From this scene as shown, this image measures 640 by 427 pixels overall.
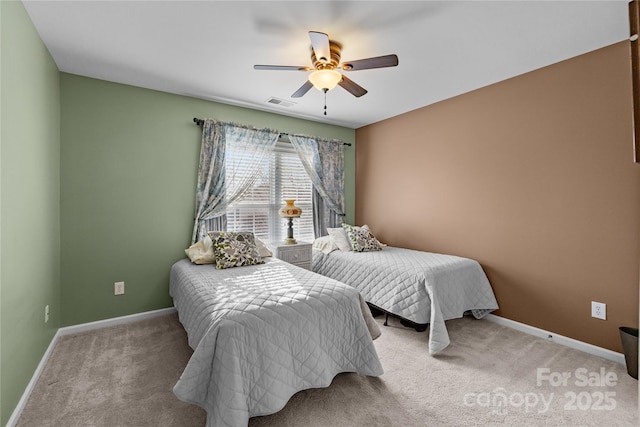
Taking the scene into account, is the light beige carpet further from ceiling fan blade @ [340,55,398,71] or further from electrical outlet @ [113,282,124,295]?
ceiling fan blade @ [340,55,398,71]

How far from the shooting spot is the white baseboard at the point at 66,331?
1.81 m

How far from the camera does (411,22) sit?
6.97 feet

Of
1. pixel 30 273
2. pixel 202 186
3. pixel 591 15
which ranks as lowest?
pixel 30 273

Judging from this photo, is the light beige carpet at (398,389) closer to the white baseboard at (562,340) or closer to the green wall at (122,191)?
the white baseboard at (562,340)

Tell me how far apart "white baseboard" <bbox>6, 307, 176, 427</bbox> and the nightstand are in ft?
4.37

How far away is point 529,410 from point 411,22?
265 centimetres

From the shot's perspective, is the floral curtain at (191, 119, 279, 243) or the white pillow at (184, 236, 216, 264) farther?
the floral curtain at (191, 119, 279, 243)

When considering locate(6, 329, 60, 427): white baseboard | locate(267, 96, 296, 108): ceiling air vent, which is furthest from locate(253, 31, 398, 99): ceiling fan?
locate(6, 329, 60, 427): white baseboard

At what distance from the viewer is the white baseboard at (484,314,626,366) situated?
2412 mm

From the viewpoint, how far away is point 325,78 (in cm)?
232

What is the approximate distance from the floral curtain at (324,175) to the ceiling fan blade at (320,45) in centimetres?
212

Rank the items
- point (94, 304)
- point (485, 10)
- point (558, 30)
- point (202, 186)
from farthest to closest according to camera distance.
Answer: point (202, 186) → point (94, 304) → point (558, 30) → point (485, 10)

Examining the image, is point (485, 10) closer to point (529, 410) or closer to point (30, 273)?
point (529, 410)

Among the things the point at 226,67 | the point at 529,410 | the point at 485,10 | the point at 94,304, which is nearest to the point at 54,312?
the point at 94,304
